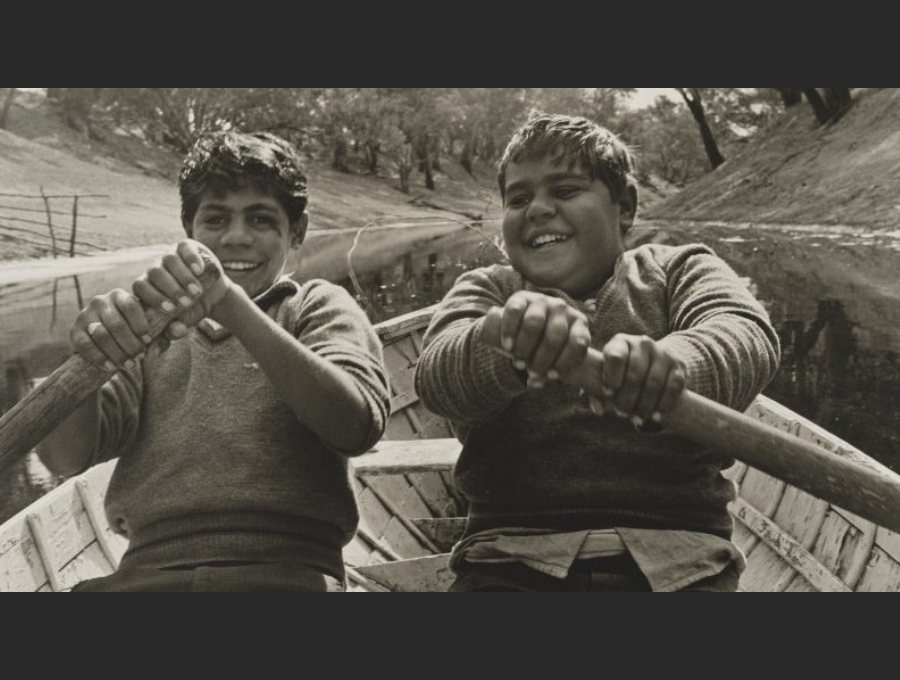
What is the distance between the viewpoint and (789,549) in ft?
9.81

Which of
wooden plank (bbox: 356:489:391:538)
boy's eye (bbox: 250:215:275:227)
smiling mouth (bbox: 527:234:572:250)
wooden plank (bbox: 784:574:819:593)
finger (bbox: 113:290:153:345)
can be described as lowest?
wooden plank (bbox: 356:489:391:538)

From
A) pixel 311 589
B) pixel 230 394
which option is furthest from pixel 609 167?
pixel 311 589

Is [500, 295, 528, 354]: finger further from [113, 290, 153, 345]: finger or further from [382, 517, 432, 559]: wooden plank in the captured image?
[382, 517, 432, 559]: wooden plank

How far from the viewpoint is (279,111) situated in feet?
97.5

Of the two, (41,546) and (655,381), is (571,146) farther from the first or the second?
(41,546)

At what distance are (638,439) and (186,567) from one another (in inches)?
35.2

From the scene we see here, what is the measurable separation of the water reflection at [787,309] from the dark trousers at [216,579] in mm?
1815

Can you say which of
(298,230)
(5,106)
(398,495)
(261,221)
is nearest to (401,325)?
(398,495)

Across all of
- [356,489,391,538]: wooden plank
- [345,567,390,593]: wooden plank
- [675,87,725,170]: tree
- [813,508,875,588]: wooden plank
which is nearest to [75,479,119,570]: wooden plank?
[345,567,390,593]: wooden plank

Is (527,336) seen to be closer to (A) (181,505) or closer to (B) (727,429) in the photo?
(B) (727,429)

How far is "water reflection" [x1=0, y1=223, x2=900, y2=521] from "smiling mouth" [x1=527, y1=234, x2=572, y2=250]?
142cm

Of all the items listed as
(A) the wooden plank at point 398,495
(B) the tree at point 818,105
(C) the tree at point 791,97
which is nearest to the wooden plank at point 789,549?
(A) the wooden plank at point 398,495

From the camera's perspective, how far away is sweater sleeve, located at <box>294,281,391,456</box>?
5.87 ft

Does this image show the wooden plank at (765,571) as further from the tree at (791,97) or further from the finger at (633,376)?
the tree at (791,97)
